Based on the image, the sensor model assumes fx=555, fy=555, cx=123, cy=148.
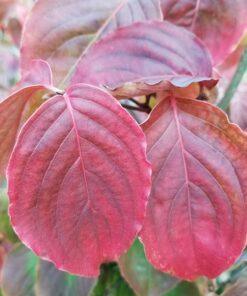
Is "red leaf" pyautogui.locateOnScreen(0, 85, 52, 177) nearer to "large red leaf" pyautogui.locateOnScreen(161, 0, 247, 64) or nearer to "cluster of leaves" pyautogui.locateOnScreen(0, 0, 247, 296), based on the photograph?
"cluster of leaves" pyautogui.locateOnScreen(0, 0, 247, 296)

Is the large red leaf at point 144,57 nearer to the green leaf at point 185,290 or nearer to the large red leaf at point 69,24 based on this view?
the large red leaf at point 69,24

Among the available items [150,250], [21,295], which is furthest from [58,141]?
[21,295]

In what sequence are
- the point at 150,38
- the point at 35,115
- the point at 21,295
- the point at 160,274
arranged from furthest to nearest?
the point at 21,295
the point at 160,274
the point at 150,38
the point at 35,115

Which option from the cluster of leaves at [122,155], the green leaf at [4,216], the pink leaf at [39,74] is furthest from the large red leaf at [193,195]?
the green leaf at [4,216]

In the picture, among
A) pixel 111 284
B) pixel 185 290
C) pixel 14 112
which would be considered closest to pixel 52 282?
pixel 111 284

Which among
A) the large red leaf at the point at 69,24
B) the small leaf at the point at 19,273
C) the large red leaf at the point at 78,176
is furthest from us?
the small leaf at the point at 19,273

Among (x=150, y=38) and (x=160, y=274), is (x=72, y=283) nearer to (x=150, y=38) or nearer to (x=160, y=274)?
(x=160, y=274)
